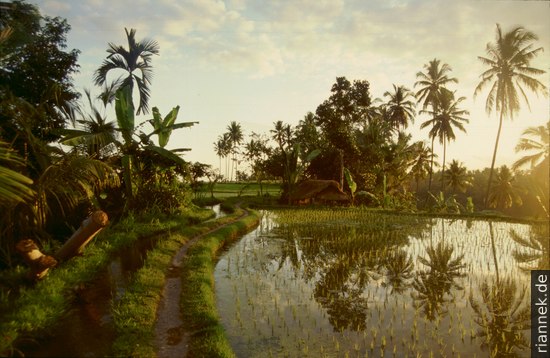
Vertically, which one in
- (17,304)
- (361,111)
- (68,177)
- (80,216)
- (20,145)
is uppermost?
(361,111)

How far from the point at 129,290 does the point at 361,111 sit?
27.1 meters

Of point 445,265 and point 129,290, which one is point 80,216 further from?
point 445,265

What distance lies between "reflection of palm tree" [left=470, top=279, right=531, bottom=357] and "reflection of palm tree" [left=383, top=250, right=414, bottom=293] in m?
1.45

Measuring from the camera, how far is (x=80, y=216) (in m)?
10.6

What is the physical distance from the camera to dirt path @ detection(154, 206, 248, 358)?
15.8 ft

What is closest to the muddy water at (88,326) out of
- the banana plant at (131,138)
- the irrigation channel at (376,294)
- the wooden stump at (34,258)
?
the wooden stump at (34,258)

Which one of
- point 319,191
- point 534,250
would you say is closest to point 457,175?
point 319,191

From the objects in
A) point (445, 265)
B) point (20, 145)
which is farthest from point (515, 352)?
point (20, 145)

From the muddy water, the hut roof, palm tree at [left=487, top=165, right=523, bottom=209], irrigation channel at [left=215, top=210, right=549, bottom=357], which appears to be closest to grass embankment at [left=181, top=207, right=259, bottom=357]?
irrigation channel at [left=215, top=210, right=549, bottom=357]

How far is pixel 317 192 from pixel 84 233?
19200 mm

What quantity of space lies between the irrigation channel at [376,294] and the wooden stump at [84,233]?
2660 millimetres

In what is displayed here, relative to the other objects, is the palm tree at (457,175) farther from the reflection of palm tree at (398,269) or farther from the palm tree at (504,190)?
the reflection of palm tree at (398,269)

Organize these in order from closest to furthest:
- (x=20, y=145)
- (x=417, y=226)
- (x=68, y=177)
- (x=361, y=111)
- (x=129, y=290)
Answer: (x=129, y=290), (x=68, y=177), (x=20, y=145), (x=417, y=226), (x=361, y=111)

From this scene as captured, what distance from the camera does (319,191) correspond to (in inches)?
965
